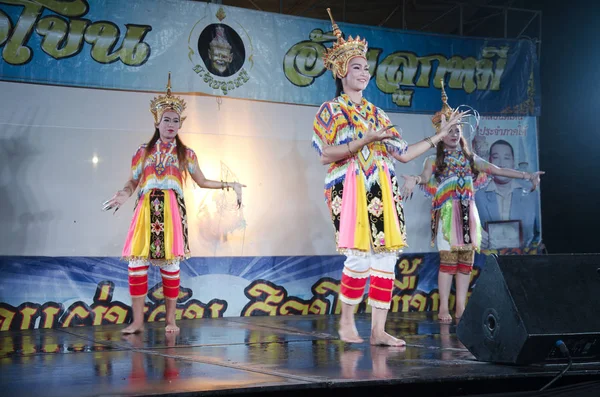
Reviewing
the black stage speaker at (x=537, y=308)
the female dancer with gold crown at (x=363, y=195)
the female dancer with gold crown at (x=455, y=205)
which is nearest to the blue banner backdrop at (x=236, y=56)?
the female dancer with gold crown at (x=455, y=205)

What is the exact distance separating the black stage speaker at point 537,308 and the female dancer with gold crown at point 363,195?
37.6 inches

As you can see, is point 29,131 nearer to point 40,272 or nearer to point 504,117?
point 40,272

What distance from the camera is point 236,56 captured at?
732 cm

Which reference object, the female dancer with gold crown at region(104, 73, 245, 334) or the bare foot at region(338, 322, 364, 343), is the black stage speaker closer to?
the bare foot at region(338, 322, 364, 343)

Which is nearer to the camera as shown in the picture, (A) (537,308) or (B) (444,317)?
(A) (537,308)

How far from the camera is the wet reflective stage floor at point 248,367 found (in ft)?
10.00

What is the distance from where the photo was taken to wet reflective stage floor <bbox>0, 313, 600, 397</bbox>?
305 centimetres

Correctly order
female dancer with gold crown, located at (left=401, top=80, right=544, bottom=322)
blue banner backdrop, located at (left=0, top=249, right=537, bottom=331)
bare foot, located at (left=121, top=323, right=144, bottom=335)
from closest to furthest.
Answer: bare foot, located at (left=121, top=323, right=144, bottom=335) < blue banner backdrop, located at (left=0, top=249, right=537, bottom=331) < female dancer with gold crown, located at (left=401, top=80, right=544, bottom=322)

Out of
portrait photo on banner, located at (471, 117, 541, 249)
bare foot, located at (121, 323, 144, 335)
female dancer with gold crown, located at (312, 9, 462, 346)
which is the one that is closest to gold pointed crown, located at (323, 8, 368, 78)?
female dancer with gold crown, located at (312, 9, 462, 346)

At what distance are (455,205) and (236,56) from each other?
2504 millimetres

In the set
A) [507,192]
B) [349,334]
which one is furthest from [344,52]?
[507,192]

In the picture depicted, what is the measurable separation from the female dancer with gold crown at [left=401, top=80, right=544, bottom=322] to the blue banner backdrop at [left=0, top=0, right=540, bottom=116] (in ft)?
3.78

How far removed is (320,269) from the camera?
7.61 m

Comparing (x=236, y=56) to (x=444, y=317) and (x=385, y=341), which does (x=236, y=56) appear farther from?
(x=385, y=341)
